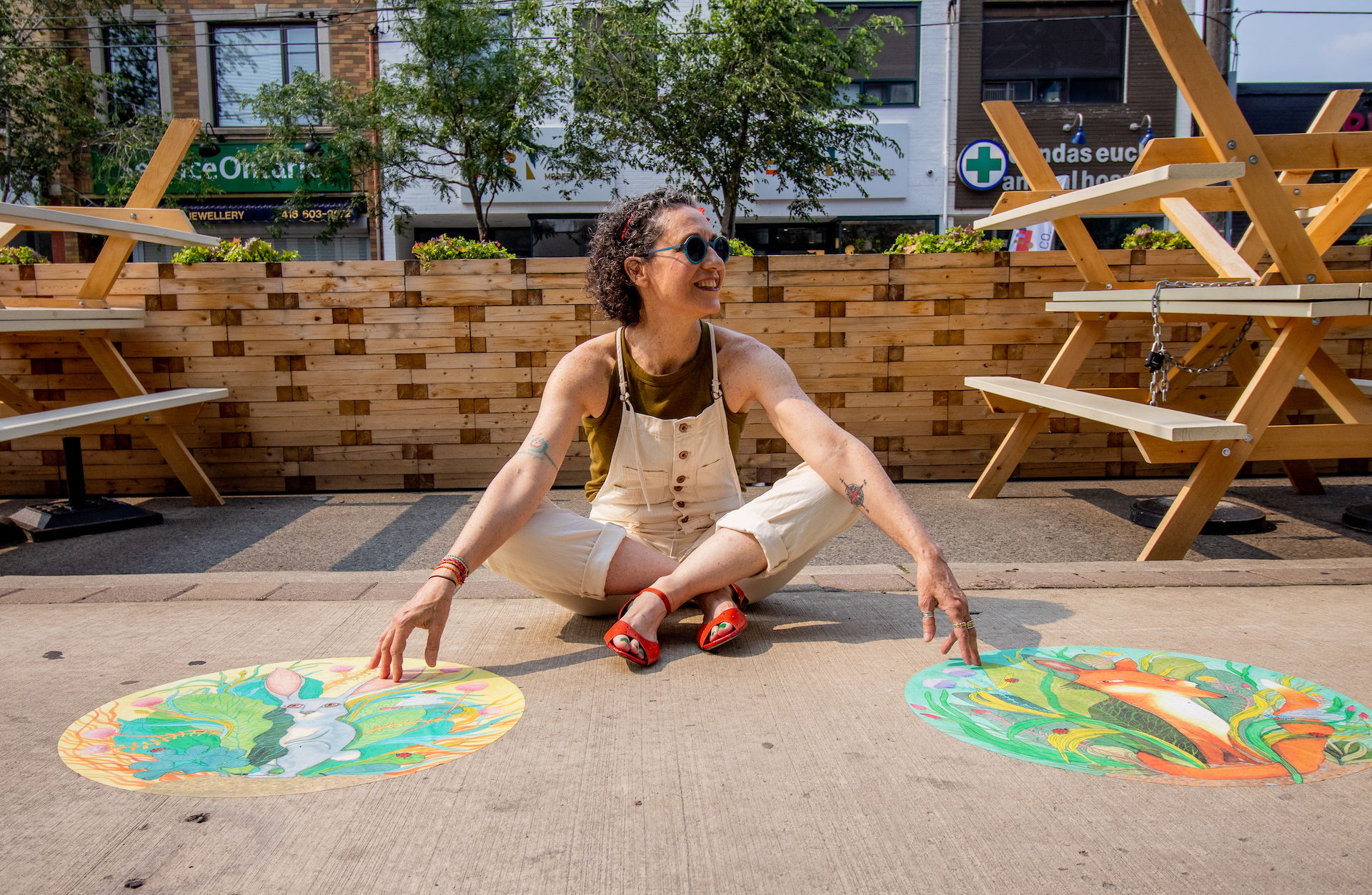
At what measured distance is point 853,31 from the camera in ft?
44.6

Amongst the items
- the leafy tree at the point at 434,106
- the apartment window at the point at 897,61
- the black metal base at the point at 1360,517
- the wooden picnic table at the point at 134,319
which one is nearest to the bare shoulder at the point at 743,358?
the black metal base at the point at 1360,517

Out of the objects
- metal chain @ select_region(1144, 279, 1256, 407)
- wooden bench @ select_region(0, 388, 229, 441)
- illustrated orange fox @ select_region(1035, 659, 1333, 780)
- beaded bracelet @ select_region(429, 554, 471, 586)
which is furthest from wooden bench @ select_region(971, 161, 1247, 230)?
wooden bench @ select_region(0, 388, 229, 441)

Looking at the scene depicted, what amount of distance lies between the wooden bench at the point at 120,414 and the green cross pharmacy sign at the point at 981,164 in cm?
1516

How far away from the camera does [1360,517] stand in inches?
168

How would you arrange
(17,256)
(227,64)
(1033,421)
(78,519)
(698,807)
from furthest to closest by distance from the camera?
(227,64)
(17,256)
(1033,421)
(78,519)
(698,807)

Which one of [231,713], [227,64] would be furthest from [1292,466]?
[227,64]

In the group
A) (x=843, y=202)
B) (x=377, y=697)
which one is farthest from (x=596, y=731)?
(x=843, y=202)

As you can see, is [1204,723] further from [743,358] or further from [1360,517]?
[1360,517]

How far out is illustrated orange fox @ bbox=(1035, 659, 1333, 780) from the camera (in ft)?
5.81

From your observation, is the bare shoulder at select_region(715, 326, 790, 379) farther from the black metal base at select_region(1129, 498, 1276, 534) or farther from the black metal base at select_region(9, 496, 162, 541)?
the black metal base at select_region(9, 496, 162, 541)

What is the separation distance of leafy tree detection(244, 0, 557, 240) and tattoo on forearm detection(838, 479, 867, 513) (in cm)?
1226

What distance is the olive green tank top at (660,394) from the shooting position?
268 centimetres

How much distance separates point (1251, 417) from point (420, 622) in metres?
3.04

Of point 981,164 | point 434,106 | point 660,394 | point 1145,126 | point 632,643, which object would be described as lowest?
point 632,643
